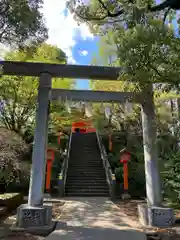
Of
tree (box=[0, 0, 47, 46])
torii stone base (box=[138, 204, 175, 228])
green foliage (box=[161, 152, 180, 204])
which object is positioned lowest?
torii stone base (box=[138, 204, 175, 228])

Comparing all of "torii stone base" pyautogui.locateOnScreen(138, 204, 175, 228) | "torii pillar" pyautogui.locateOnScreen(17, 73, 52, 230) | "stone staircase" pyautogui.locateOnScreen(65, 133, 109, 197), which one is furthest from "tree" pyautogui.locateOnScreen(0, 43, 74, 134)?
"torii stone base" pyautogui.locateOnScreen(138, 204, 175, 228)

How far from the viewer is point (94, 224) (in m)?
6.77

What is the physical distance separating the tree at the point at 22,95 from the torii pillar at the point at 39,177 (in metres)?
5.63

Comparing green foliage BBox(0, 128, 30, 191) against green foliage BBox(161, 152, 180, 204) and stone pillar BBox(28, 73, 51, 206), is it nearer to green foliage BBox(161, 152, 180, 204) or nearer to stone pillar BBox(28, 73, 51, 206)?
stone pillar BBox(28, 73, 51, 206)

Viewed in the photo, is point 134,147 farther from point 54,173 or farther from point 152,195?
point 152,195

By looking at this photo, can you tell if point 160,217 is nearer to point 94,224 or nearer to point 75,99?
point 94,224

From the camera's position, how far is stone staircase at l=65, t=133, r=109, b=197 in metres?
12.6

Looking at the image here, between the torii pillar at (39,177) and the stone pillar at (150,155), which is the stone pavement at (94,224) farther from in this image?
the stone pillar at (150,155)

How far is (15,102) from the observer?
13.2 m

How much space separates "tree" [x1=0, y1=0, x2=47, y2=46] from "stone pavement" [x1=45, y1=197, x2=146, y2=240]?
15.9 feet

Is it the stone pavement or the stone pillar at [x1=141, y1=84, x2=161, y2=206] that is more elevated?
the stone pillar at [x1=141, y1=84, x2=161, y2=206]

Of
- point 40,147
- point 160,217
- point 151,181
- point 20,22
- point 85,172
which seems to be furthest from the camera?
point 85,172

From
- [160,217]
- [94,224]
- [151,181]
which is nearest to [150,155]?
[151,181]

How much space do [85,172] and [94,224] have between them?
7631mm
